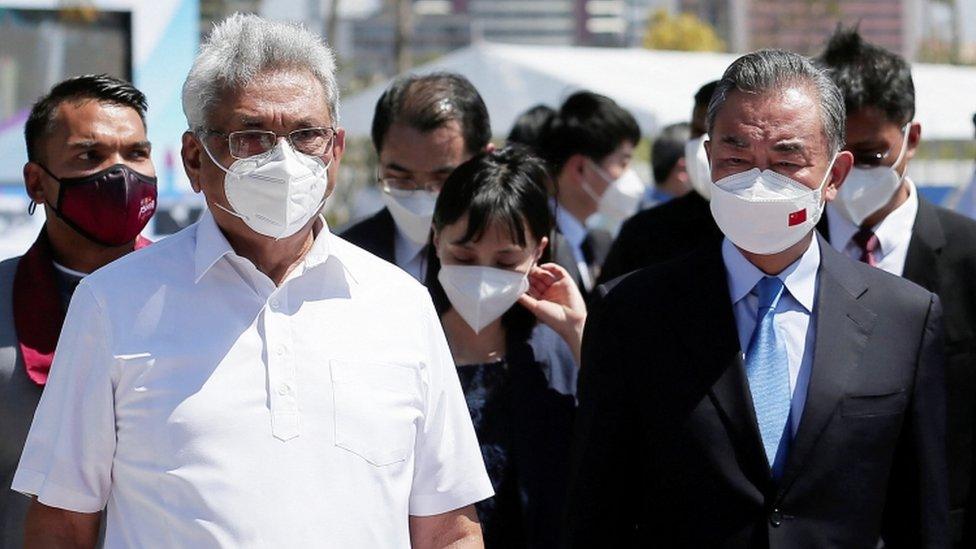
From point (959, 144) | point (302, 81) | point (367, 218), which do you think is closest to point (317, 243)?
point (302, 81)

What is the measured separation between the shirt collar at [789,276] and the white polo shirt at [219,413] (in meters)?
0.88

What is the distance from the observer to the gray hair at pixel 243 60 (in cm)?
267

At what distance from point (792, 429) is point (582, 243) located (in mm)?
3559

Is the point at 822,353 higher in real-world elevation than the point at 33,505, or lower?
higher

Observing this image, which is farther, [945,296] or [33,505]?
[945,296]

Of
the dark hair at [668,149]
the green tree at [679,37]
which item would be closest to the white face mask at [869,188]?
the dark hair at [668,149]

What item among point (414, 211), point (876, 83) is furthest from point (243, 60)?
point (876, 83)

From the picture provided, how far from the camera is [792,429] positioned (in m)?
3.04

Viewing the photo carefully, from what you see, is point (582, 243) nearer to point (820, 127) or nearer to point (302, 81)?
point (820, 127)

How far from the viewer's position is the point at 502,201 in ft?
12.8

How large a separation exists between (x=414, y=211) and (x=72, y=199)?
1.16 metres

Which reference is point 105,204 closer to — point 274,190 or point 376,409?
point 274,190

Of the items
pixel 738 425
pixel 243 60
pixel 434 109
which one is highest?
pixel 243 60

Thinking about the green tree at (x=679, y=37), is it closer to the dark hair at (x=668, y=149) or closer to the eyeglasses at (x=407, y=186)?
the dark hair at (x=668, y=149)
